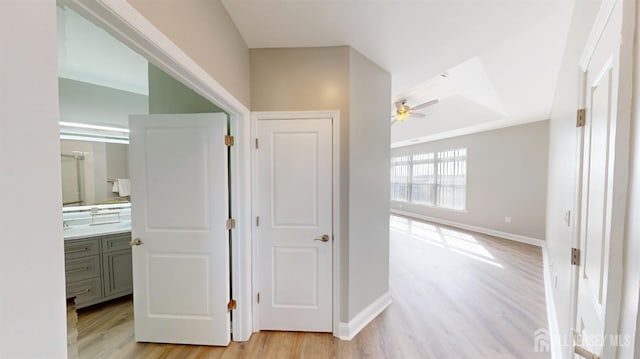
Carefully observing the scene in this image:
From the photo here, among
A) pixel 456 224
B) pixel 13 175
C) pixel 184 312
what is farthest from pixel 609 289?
pixel 456 224

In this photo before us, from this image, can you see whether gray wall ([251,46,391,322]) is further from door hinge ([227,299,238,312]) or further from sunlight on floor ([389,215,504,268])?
sunlight on floor ([389,215,504,268])

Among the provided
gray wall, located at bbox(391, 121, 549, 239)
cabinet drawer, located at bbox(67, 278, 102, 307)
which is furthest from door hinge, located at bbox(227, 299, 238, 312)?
gray wall, located at bbox(391, 121, 549, 239)

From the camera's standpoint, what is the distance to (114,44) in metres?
2.07

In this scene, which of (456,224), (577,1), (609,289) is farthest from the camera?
(456,224)

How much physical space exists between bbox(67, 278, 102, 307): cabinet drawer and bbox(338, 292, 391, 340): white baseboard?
253cm

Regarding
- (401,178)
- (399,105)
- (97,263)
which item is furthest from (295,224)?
(401,178)

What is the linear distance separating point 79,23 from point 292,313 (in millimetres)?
2880

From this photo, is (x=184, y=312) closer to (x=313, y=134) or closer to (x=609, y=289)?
(x=313, y=134)

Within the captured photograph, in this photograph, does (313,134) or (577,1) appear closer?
(577,1)

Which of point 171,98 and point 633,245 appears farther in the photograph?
point 171,98

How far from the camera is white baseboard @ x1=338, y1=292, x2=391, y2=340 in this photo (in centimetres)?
210

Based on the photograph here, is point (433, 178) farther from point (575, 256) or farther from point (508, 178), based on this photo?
point (575, 256)

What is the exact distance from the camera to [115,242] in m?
2.57

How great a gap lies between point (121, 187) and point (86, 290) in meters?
1.14
